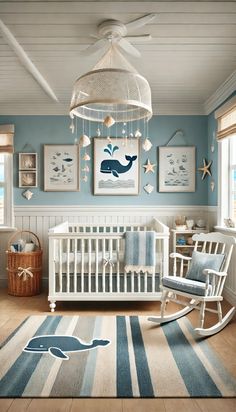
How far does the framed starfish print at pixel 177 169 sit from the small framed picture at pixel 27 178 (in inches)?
65.6

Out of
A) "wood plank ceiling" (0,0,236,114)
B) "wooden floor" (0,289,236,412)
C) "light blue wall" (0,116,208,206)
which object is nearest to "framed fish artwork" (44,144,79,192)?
"light blue wall" (0,116,208,206)

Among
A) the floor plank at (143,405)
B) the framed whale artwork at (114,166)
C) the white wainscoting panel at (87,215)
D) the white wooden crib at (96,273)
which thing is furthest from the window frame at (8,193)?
the floor plank at (143,405)

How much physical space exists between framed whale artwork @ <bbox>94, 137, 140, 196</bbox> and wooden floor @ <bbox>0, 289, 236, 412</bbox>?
5.00 ft

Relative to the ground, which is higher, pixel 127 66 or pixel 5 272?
pixel 127 66

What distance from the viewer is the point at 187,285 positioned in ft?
10.0

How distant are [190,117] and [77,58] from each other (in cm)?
208

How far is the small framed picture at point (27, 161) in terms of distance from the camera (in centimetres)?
479

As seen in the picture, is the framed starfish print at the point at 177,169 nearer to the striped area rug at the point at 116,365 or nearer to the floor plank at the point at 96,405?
the striped area rug at the point at 116,365

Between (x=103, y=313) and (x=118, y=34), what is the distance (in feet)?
8.34

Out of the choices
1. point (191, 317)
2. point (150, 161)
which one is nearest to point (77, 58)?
point (150, 161)

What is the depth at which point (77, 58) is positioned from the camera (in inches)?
127

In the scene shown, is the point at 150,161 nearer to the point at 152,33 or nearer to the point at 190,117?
the point at 190,117

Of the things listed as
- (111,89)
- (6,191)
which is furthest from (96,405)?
(6,191)

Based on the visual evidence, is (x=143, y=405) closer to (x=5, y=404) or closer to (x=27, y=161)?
(x=5, y=404)
